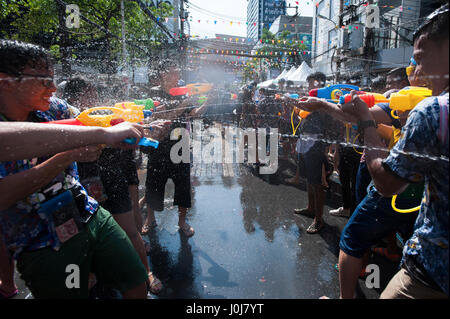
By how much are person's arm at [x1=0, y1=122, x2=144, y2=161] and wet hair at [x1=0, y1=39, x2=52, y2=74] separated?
0.40 m

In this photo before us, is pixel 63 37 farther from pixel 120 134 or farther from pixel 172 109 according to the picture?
pixel 120 134

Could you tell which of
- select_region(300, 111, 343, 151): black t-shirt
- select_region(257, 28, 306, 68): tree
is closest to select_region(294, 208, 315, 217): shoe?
select_region(300, 111, 343, 151): black t-shirt

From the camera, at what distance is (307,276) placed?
8.38 feet

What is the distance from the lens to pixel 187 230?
10.9 feet

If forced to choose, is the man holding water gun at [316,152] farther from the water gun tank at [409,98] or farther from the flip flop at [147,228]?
the flip flop at [147,228]

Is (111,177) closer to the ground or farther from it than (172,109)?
closer to the ground

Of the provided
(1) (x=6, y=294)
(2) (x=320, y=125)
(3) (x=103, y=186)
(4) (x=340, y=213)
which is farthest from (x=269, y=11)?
(1) (x=6, y=294)

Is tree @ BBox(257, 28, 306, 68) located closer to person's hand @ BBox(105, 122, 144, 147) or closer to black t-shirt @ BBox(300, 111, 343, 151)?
black t-shirt @ BBox(300, 111, 343, 151)

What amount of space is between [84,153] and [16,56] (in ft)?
1.74

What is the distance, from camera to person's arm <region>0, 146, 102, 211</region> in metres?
1.08
